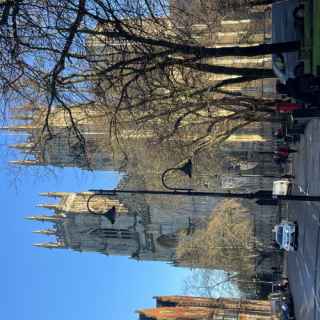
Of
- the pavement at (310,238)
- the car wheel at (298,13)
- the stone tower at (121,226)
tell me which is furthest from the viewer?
the stone tower at (121,226)

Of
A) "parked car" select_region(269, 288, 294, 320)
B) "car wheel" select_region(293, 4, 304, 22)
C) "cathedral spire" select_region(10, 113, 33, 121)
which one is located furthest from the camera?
"parked car" select_region(269, 288, 294, 320)

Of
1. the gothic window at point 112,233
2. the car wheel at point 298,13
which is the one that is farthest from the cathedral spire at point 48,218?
the car wheel at point 298,13

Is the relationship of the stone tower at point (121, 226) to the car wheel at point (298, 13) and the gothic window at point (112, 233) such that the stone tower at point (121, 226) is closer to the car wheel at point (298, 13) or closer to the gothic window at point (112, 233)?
the gothic window at point (112, 233)

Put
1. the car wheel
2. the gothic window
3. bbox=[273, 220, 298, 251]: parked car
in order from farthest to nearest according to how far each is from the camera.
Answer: the gothic window
bbox=[273, 220, 298, 251]: parked car
the car wheel

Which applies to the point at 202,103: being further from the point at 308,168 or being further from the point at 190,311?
the point at 190,311

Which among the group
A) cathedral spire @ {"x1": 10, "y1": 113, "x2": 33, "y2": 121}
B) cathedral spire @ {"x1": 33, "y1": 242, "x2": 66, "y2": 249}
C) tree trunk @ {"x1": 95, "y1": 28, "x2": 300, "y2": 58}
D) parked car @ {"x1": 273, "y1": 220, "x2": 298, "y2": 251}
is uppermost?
tree trunk @ {"x1": 95, "y1": 28, "x2": 300, "y2": 58}

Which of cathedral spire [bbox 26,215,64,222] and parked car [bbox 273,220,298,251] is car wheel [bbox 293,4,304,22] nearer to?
parked car [bbox 273,220,298,251]

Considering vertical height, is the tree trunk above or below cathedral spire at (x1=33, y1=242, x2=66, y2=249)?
above

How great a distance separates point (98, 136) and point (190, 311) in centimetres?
2170

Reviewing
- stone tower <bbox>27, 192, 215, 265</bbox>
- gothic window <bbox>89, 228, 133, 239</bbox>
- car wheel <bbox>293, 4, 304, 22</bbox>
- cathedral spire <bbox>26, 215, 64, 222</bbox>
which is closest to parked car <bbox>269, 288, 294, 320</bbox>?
car wheel <bbox>293, 4, 304, 22</bbox>

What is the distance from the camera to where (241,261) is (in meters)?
50.8

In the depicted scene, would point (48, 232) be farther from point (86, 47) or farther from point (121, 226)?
point (86, 47)

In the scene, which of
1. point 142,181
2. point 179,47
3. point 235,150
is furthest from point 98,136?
point 179,47

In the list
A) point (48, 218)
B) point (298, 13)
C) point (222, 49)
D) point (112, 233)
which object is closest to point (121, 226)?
point (112, 233)
